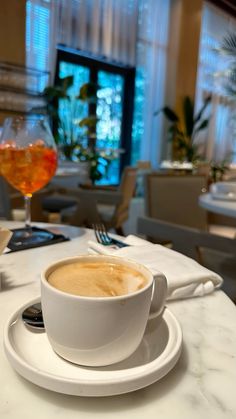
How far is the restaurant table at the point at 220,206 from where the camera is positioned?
50.8 inches

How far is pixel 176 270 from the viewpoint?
22.7 inches

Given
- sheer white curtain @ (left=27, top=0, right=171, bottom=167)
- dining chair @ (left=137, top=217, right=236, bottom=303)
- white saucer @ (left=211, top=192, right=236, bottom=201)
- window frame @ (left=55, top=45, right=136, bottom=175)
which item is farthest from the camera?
window frame @ (left=55, top=45, right=136, bottom=175)

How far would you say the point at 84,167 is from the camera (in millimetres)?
3564

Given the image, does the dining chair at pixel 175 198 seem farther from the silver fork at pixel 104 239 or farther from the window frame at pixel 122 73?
the window frame at pixel 122 73

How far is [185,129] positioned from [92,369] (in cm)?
578

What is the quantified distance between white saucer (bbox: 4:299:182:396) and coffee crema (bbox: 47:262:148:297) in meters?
0.06

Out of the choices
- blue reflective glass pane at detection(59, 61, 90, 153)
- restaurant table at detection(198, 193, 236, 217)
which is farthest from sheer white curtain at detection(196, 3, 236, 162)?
restaurant table at detection(198, 193, 236, 217)

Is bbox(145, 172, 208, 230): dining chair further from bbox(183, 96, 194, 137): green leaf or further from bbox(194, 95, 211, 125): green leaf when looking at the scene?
bbox(194, 95, 211, 125): green leaf

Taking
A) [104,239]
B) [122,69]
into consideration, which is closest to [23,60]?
[122,69]

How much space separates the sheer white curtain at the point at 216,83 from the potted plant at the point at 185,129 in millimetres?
612

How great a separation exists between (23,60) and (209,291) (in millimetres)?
3883

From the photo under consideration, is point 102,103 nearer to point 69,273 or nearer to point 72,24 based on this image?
point 72,24

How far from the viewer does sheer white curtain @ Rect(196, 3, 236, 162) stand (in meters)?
6.25

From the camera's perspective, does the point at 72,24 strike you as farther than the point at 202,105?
No
